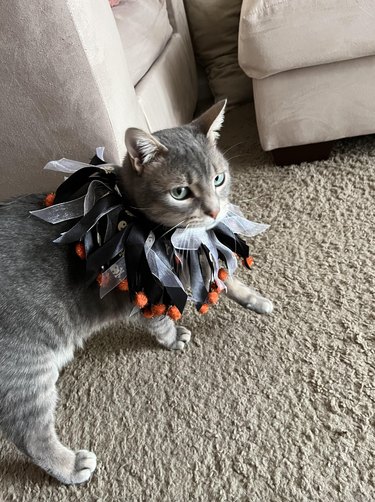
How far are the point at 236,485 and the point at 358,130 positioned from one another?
107 cm

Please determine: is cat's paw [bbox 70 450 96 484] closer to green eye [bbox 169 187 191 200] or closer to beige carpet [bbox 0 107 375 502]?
beige carpet [bbox 0 107 375 502]

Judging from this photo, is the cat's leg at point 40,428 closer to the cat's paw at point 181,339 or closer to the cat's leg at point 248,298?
the cat's paw at point 181,339

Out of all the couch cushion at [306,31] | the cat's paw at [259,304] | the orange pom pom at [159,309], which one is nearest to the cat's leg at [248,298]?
the cat's paw at [259,304]

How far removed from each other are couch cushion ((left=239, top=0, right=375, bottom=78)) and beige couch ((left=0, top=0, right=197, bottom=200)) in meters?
0.38

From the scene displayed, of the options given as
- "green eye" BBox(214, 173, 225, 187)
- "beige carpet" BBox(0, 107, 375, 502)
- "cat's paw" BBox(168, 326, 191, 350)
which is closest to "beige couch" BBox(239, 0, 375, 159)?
"beige carpet" BBox(0, 107, 375, 502)

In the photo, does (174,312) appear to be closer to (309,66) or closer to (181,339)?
(181,339)

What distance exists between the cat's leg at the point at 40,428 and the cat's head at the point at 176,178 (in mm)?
395

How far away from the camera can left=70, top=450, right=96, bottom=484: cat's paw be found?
905 millimetres

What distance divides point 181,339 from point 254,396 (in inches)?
8.8

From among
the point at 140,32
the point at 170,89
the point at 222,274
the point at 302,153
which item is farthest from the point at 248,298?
the point at 140,32

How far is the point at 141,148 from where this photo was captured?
845 millimetres

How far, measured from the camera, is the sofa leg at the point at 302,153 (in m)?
1.47

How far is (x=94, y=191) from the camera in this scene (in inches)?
37.2

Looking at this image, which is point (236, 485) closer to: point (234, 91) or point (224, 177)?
point (224, 177)
